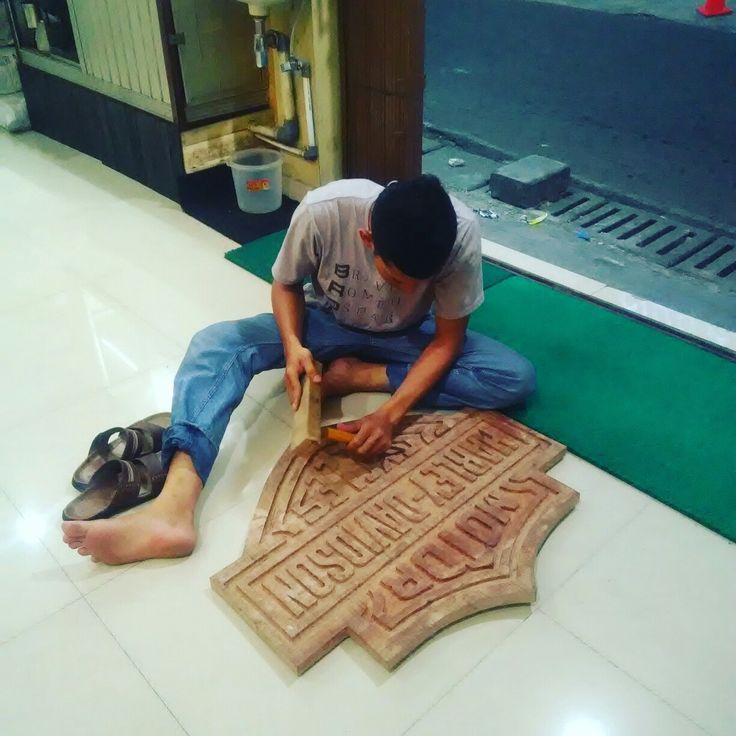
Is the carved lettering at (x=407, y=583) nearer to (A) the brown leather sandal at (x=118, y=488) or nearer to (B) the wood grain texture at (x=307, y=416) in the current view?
(B) the wood grain texture at (x=307, y=416)

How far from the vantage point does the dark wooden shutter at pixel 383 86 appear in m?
2.27

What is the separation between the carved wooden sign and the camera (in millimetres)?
1231

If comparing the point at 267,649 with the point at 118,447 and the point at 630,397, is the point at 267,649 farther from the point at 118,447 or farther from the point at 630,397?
the point at 630,397

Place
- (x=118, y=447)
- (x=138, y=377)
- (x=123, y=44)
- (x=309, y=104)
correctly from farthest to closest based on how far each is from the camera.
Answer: (x=123, y=44), (x=309, y=104), (x=138, y=377), (x=118, y=447)

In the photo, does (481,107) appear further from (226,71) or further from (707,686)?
(707,686)

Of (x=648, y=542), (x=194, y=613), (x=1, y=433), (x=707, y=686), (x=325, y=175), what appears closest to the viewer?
(x=707, y=686)

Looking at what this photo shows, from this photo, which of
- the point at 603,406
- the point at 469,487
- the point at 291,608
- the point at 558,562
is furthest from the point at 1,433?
the point at 603,406

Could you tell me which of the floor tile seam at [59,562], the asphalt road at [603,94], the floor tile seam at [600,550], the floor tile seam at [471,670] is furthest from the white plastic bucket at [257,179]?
the floor tile seam at [471,670]

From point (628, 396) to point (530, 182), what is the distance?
181 cm

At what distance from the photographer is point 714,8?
120 inches

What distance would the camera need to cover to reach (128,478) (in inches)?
57.2

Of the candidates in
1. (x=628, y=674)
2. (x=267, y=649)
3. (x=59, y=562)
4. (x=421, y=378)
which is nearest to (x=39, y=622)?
(x=59, y=562)

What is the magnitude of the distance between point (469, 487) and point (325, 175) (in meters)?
1.57

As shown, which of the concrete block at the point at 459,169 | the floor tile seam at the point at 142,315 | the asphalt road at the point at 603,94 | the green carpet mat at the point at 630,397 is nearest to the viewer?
the green carpet mat at the point at 630,397
